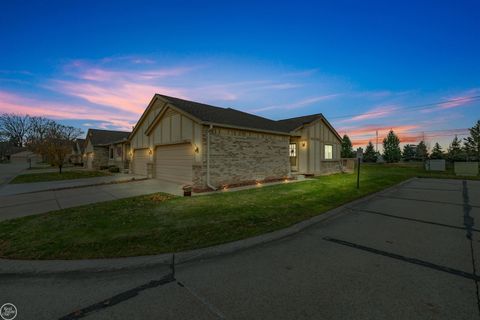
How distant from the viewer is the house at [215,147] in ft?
38.1

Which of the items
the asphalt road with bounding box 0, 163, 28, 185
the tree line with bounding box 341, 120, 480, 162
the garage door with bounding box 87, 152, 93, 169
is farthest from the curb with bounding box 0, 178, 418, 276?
the tree line with bounding box 341, 120, 480, 162

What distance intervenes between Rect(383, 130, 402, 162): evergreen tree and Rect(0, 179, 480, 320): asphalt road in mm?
67505

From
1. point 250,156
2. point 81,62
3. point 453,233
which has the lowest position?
point 453,233

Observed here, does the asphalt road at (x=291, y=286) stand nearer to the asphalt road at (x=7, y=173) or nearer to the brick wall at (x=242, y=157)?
the brick wall at (x=242, y=157)

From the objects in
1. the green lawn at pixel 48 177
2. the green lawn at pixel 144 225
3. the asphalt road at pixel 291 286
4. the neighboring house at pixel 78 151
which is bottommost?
the asphalt road at pixel 291 286

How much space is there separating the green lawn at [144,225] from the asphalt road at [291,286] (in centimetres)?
66

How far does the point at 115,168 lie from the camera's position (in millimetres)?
22688

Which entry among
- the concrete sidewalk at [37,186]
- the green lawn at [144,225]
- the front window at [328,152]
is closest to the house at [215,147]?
the front window at [328,152]

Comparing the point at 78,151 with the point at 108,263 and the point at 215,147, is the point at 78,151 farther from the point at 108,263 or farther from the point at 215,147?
the point at 108,263

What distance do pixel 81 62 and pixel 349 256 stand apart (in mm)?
18042

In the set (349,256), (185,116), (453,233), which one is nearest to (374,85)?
(185,116)

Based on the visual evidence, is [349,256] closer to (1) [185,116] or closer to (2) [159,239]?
(2) [159,239]

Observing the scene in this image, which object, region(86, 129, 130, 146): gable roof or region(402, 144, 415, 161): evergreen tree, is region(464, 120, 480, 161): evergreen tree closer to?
region(402, 144, 415, 161): evergreen tree

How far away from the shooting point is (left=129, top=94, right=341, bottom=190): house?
11.6 meters
